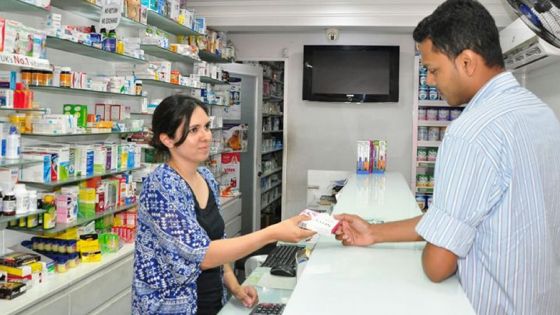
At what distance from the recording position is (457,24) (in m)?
1.21

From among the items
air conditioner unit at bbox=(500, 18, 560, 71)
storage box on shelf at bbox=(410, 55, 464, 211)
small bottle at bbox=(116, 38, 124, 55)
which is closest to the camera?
small bottle at bbox=(116, 38, 124, 55)

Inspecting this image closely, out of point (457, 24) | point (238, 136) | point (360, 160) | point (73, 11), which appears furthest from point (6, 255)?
point (238, 136)

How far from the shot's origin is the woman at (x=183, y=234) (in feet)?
5.74

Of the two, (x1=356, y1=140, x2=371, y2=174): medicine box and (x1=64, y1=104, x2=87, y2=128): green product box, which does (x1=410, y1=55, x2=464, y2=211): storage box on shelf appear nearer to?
(x1=356, y1=140, x2=371, y2=174): medicine box

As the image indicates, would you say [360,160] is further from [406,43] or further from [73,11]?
[406,43]

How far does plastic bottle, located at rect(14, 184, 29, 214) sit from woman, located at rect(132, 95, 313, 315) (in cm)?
105

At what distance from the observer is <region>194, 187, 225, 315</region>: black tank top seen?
2006 millimetres

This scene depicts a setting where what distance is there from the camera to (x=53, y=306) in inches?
105

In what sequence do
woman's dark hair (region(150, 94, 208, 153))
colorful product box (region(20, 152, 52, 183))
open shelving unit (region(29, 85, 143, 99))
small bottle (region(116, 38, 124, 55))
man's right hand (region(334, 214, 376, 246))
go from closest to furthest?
1. man's right hand (region(334, 214, 376, 246))
2. woman's dark hair (region(150, 94, 208, 153))
3. colorful product box (region(20, 152, 52, 183))
4. open shelving unit (region(29, 85, 143, 99))
5. small bottle (region(116, 38, 124, 55))

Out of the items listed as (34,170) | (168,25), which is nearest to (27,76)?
(34,170)

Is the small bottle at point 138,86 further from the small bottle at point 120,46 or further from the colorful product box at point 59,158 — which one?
the colorful product box at point 59,158

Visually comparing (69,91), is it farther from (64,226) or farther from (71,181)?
(64,226)

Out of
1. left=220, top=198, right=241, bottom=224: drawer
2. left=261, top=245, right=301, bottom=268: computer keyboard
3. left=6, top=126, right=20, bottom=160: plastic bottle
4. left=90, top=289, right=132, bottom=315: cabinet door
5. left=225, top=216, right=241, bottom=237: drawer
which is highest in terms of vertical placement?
left=6, top=126, right=20, bottom=160: plastic bottle

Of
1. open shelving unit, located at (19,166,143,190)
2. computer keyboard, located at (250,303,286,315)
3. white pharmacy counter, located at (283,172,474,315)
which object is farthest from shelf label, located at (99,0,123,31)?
white pharmacy counter, located at (283,172,474,315)
